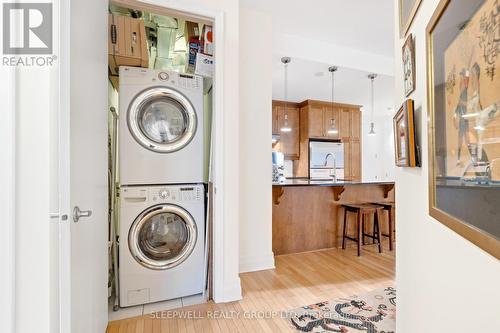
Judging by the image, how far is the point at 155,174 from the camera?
6.76ft

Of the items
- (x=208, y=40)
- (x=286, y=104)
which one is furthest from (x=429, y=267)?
(x=286, y=104)

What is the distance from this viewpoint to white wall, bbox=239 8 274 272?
2.71 metres

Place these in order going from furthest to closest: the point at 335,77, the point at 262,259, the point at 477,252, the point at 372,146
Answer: the point at 372,146 < the point at 335,77 < the point at 262,259 < the point at 477,252

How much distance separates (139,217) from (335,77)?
13.7 feet

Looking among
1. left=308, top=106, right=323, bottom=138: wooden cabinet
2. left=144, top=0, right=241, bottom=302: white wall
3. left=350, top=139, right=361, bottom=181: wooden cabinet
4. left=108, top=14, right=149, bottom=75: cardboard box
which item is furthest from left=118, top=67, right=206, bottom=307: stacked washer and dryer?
left=350, top=139, right=361, bottom=181: wooden cabinet

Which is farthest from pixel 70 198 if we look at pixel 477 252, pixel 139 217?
pixel 477 252

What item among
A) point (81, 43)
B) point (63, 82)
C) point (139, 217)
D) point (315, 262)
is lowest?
point (315, 262)

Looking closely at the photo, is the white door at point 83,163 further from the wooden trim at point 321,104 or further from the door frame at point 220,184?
the wooden trim at point 321,104

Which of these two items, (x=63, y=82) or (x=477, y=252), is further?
(x=63, y=82)

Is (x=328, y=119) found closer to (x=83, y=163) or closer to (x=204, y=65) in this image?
(x=204, y=65)

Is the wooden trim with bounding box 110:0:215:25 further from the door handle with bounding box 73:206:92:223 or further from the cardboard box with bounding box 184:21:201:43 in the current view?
the door handle with bounding box 73:206:92:223

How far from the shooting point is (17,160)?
0.81 metres

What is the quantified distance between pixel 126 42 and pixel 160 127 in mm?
728

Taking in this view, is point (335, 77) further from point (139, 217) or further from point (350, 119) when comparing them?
point (139, 217)
